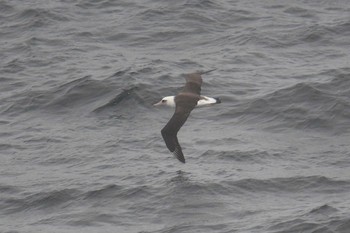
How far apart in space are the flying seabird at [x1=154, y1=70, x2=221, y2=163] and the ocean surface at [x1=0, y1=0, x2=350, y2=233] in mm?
930

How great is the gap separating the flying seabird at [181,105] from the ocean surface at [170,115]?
93 centimetres

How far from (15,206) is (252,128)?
583 centimetres

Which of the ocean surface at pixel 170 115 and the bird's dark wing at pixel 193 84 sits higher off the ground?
the bird's dark wing at pixel 193 84

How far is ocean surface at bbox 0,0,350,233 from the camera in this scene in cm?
2161

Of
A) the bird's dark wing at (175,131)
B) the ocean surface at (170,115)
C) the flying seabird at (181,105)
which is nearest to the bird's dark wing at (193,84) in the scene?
the flying seabird at (181,105)

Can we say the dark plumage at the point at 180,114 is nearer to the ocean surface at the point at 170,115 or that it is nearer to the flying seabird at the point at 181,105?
the flying seabird at the point at 181,105

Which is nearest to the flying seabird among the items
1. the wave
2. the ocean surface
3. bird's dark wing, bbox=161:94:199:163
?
bird's dark wing, bbox=161:94:199:163

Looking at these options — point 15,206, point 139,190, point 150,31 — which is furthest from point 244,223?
point 150,31

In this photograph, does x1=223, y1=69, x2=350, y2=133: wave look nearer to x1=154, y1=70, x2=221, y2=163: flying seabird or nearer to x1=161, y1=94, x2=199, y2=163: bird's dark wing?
x1=154, y1=70, x2=221, y2=163: flying seabird

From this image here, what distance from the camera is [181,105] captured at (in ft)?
75.3

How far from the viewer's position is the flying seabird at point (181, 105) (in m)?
22.1

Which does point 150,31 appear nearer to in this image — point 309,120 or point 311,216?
point 309,120

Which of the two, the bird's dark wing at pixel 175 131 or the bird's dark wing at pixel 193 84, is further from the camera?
the bird's dark wing at pixel 193 84

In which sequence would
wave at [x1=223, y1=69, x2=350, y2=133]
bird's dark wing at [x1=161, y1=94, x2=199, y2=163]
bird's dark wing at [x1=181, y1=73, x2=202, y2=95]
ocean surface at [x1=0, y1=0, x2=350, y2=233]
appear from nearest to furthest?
ocean surface at [x1=0, y1=0, x2=350, y2=233]
bird's dark wing at [x1=161, y1=94, x2=199, y2=163]
bird's dark wing at [x1=181, y1=73, x2=202, y2=95]
wave at [x1=223, y1=69, x2=350, y2=133]
